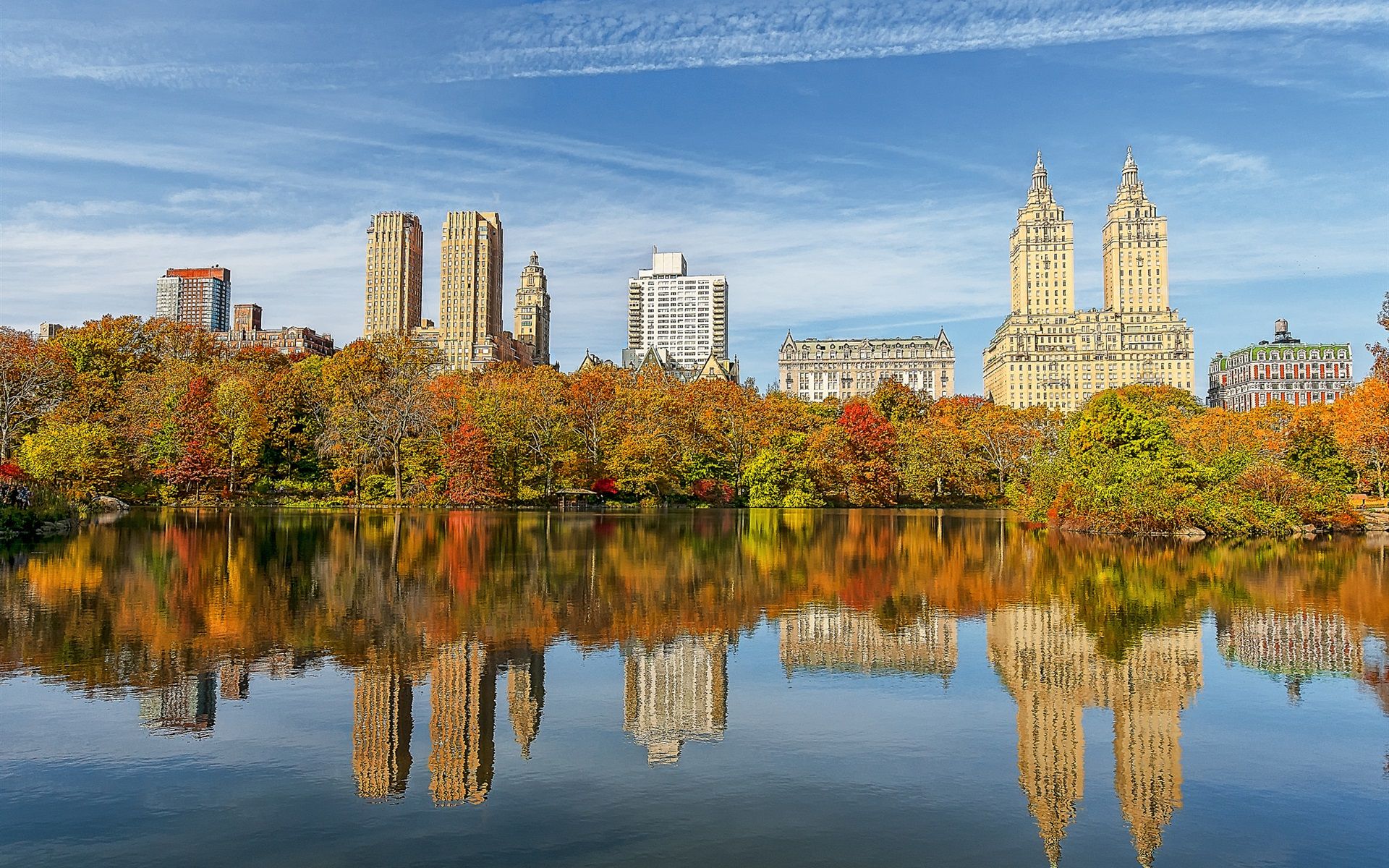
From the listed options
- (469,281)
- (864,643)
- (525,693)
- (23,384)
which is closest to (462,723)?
(525,693)

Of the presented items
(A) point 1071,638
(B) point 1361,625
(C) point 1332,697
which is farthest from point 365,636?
(B) point 1361,625

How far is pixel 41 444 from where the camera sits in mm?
44938

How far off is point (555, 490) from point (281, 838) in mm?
55700

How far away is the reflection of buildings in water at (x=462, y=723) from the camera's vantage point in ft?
31.2

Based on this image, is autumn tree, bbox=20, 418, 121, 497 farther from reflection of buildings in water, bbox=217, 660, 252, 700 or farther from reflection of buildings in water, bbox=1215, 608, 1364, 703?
reflection of buildings in water, bbox=1215, 608, 1364, 703

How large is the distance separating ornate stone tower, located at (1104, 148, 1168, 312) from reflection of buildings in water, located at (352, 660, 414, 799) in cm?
19319

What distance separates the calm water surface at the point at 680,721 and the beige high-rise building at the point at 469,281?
159649 millimetres

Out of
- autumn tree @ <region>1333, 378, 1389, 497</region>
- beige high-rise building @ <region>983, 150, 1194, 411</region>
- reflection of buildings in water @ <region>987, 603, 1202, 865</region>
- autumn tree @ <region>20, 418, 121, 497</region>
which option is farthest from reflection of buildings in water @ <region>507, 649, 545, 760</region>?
beige high-rise building @ <region>983, 150, 1194, 411</region>

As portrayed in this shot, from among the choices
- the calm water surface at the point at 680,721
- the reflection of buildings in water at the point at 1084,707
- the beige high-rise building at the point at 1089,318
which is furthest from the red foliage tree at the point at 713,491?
the beige high-rise building at the point at 1089,318

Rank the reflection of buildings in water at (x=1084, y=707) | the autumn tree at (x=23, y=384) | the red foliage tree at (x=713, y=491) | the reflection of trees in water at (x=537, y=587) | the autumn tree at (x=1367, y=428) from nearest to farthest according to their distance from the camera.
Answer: the reflection of buildings in water at (x=1084, y=707)
the reflection of trees in water at (x=537, y=587)
the autumn tree at (x=1367, y=428)
the autumn tree at (x=23, y=384)
the red foliage tree at (x=713, y=491)

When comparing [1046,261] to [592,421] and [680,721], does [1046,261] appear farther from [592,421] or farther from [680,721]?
[680,721]

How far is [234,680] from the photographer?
508 inches

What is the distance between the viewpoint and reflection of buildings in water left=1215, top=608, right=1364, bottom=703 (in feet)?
48.3

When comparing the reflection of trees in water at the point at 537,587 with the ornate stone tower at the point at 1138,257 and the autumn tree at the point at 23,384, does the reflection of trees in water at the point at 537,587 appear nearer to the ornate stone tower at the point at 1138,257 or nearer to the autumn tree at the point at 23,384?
the autumn tree at the point at 23,384
